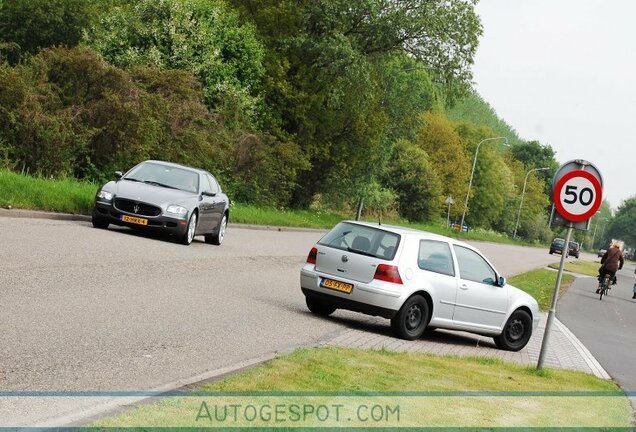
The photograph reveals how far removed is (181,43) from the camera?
41969 mm

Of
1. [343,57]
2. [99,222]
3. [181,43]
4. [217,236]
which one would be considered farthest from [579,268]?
[99,222]

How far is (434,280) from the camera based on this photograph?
14.1 meters

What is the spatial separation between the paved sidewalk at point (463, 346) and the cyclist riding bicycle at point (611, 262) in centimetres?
1862

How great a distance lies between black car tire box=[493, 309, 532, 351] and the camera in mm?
15352

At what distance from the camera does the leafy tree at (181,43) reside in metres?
41.7

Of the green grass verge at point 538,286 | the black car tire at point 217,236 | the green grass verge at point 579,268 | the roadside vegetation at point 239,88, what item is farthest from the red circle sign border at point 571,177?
the green grass verge at point 579,268

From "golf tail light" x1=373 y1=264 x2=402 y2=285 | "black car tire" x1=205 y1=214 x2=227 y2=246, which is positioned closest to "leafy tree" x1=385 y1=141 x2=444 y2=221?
"black car tire" x1=205 y1=214 x2=227 y2=246

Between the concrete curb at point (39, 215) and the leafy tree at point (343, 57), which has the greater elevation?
the leafy tree at point (343, 57)

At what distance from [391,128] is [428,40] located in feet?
29.9

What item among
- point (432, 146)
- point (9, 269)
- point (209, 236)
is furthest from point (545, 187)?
point (9, 269)

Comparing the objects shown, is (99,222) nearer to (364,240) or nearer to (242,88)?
(364,240)

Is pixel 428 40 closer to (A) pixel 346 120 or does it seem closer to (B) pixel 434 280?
(A) pixel 346 120

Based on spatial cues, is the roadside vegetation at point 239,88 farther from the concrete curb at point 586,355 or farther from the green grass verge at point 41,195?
the concrete curb at point 586,355

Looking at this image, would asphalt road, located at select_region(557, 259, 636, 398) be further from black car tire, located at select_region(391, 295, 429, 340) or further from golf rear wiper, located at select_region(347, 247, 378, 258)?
golf rear wiper, located at select_region(347, 247, 378, 258)
